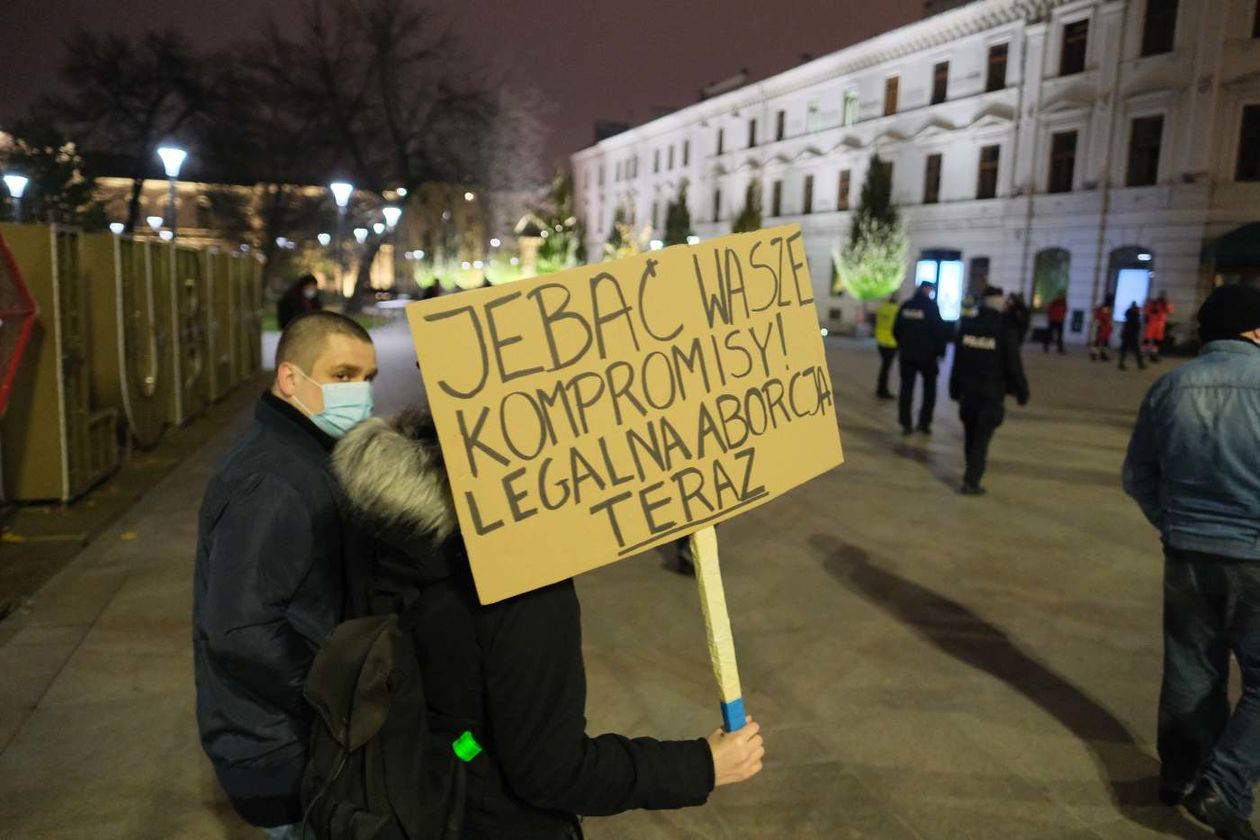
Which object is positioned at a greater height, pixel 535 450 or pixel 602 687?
pixel 535 450

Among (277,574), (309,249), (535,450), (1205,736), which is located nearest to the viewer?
(535,450)

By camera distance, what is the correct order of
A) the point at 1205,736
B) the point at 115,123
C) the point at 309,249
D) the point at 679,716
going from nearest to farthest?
1. the point at 1205,736
2. the point at 679,716
3. the point at 115,123
4. the point at 309,249

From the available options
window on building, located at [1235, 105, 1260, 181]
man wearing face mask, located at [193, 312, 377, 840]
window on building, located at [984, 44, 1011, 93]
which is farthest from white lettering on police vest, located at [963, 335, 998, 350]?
window on building, located at [984, 44, 1011, 93]

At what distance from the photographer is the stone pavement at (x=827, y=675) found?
344 cm

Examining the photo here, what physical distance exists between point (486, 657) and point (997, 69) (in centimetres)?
3711

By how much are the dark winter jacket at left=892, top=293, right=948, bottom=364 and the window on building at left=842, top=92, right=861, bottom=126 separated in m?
31.8

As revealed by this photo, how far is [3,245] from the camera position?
20.5 ft

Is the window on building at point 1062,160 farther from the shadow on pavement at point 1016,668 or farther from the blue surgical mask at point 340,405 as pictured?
the blue surgical mask at point 340,405

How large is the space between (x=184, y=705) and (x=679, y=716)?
232 centimetres

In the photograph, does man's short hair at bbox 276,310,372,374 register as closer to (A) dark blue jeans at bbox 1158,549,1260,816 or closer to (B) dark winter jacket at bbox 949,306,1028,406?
(A) dark blue jeans at bbox 1158,549,1260,816

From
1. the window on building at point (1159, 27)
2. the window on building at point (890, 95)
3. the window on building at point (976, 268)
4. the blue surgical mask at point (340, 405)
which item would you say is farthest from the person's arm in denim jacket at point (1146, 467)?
the window on building at point (890, 95)

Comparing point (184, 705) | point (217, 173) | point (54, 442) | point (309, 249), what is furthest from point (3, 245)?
point (309, 249)

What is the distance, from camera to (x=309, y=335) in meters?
2.48

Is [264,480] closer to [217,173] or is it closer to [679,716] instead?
[679,716]
